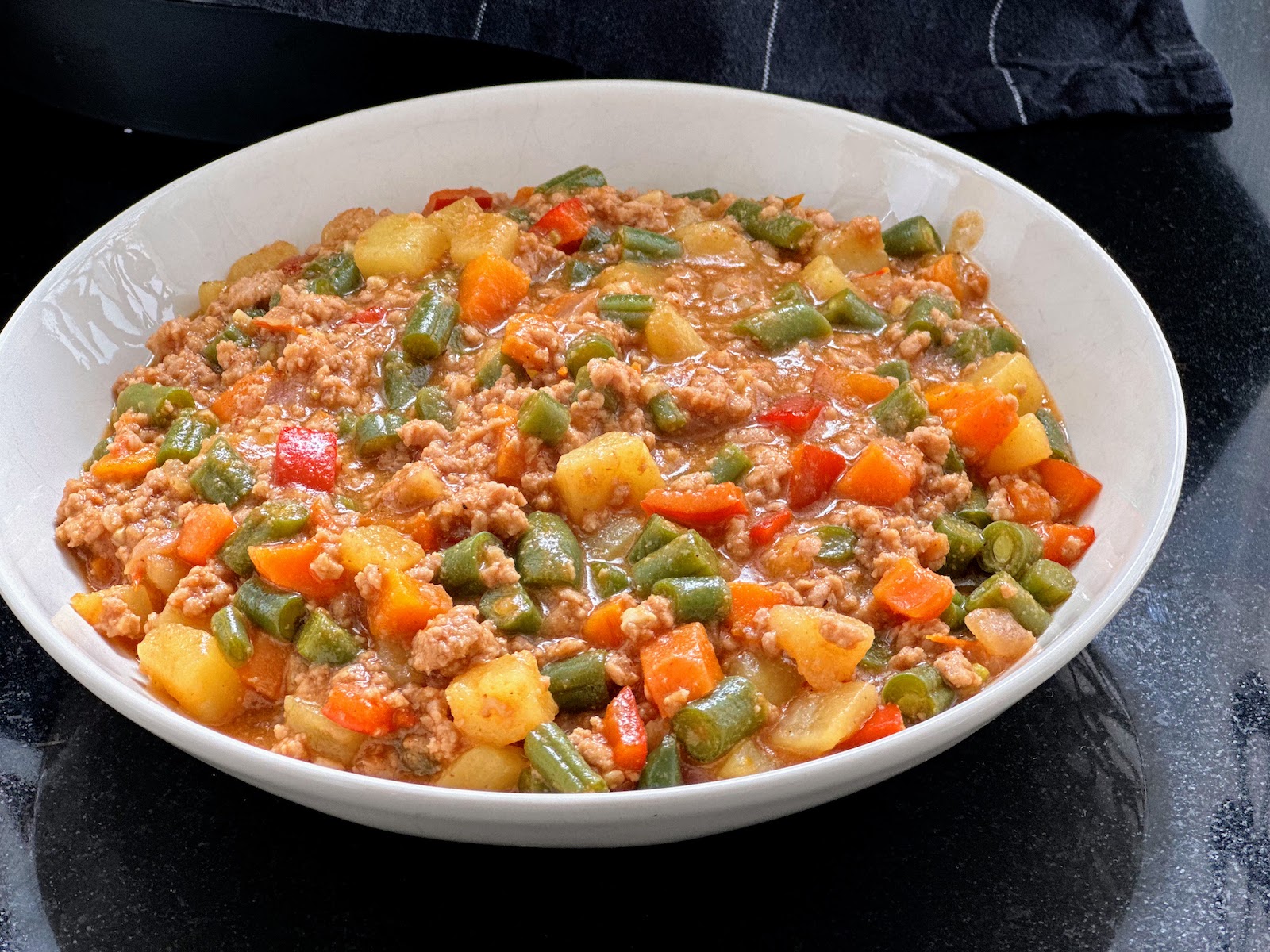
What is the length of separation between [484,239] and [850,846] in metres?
2.26

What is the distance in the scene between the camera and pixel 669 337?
379 centimetres

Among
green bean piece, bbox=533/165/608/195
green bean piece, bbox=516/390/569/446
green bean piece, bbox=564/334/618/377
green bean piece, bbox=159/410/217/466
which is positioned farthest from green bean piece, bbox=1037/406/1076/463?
green bean piece, bbox=159/410/217/466

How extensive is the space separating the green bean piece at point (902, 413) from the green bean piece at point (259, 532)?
5.24ft

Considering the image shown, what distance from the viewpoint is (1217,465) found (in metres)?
4.05

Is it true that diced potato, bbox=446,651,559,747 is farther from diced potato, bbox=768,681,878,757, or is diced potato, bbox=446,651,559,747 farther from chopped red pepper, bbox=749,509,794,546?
chopped red pepper, bbox=749,509,794,546

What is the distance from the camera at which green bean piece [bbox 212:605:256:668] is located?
116 inches

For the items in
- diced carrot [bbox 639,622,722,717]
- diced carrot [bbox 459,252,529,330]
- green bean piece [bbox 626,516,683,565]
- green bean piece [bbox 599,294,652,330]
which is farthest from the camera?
diced carrot [bbox 459,252,529,330]

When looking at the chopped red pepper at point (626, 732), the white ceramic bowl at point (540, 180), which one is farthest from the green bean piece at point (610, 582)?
the white ceramic bowl at point (540, 180)

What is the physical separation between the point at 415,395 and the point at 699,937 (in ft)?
5.75

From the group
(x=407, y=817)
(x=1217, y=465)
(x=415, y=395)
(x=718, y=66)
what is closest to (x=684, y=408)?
(x=415, y=395)

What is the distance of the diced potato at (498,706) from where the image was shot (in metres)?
2.71

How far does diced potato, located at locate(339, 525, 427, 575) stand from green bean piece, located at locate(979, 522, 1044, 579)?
1.44 m

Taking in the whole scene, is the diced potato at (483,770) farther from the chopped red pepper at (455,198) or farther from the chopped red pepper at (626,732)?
the chopped red pepper at (455,198)

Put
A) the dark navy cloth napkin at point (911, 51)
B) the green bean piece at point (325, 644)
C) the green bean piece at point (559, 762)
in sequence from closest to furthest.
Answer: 1. the green bean piece at point (559, 762)
2. the green bean piece at point (325, 644)
3. the dark navy cloth napkin at point (911, 51)
